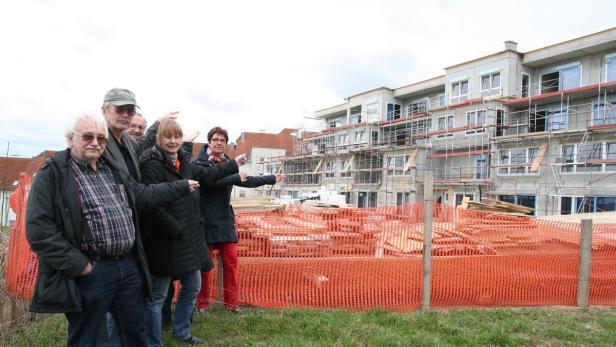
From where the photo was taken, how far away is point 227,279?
16.2ft

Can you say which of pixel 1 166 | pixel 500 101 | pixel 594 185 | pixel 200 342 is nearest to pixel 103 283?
pixel 200 342

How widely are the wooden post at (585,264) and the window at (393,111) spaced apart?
38.8 meters

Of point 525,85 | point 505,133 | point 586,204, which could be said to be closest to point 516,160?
point 505,133

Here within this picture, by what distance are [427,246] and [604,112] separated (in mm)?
26196

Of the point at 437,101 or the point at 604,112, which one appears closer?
the point at 604,112

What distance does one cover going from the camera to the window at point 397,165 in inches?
1529

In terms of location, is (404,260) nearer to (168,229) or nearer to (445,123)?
(168,229)

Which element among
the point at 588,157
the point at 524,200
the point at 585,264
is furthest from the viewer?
the point at 524,200

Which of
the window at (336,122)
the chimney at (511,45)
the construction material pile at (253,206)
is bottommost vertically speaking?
the construction material pile at (253,206)

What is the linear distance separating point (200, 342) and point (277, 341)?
73cm

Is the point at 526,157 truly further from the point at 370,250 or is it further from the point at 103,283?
the point at 103,283

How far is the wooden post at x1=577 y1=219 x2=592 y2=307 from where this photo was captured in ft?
19.3

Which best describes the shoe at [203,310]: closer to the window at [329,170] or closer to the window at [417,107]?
the window at [417,107]

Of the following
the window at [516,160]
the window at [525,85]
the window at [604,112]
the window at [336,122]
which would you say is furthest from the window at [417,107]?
the window at [604,112]
